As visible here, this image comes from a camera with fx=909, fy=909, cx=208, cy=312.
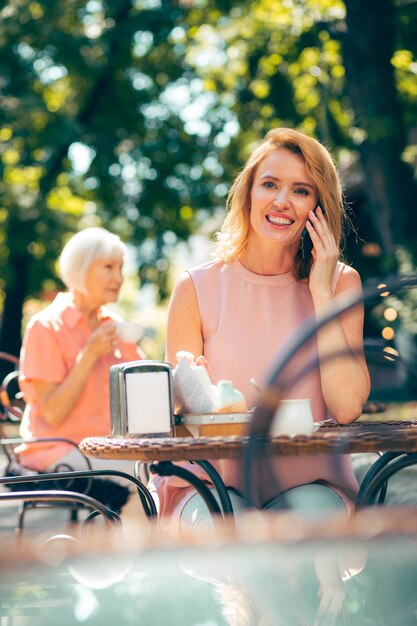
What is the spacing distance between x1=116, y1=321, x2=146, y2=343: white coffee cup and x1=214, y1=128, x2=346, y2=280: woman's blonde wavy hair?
644mm

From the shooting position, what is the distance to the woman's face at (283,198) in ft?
8.72

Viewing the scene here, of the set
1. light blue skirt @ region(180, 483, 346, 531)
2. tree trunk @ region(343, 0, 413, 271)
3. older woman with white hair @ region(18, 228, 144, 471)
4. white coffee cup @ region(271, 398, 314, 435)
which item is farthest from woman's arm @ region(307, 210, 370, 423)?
tree trunk @ region(343, 0, 413, 271)

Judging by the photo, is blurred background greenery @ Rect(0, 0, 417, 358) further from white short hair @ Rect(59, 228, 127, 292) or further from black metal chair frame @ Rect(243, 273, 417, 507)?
black metal chair frame @ Rect(243, 273, 417, 507)

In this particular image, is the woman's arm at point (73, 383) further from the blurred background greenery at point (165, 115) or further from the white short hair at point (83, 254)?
the blurred background greenery at point (165, 115)

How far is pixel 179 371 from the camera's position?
2.12m

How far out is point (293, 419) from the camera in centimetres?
194

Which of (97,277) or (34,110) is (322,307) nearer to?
(97,277)

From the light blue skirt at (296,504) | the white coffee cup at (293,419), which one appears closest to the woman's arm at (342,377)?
the light blue skirt at (296,504)

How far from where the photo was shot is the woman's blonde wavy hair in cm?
265

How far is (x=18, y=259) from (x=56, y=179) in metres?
1.56

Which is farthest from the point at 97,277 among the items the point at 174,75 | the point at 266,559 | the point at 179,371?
the point at 174,75

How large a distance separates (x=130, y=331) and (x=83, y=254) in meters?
0.56

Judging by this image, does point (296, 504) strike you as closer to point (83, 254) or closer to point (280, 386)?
point (280, 386)

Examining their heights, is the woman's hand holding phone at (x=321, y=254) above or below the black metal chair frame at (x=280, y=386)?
above
